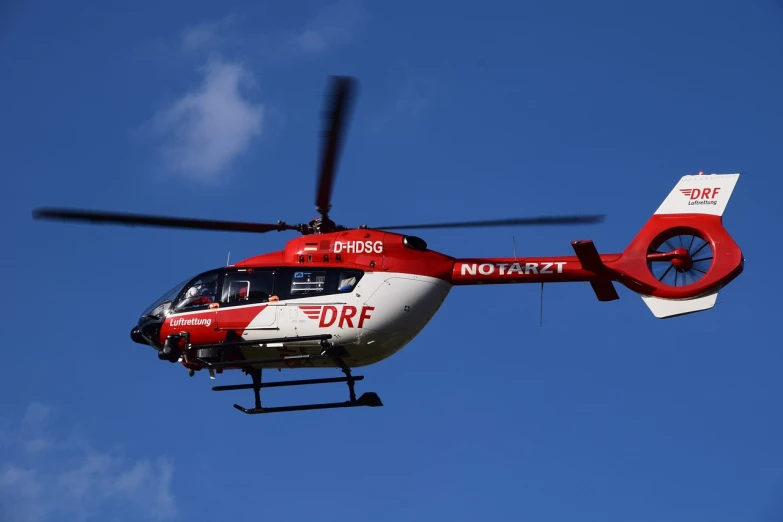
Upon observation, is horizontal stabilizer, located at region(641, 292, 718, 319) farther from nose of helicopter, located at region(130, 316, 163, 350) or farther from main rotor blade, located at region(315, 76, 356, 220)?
nose of helicopter, located at region(130, 316, 163, 350)

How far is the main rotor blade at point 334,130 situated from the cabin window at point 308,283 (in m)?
1.40

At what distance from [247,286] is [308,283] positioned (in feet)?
3.41

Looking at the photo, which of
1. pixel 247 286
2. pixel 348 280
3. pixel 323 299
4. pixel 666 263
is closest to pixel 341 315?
pixel 323 299

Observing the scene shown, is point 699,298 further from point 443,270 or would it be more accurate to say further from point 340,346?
point 340,346

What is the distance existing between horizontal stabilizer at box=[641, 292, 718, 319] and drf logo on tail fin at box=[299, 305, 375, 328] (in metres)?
4.42

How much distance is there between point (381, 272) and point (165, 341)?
12.2ft

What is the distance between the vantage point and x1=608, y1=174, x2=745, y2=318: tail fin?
16406 millimetres

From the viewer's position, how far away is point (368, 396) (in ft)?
55.9

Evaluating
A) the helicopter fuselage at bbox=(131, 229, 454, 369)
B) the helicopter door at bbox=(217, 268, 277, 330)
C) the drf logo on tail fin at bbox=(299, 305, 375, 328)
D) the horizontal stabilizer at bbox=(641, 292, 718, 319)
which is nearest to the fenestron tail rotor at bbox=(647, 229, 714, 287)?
the horizontal stabilizer at bbox=(641, 292, 718, 319)

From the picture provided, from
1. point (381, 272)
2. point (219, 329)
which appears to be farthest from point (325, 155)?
point (219, 329)

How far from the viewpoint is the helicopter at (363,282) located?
16.4 meters

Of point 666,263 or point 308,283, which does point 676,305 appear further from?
point 308,283

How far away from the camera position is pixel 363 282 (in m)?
16.6

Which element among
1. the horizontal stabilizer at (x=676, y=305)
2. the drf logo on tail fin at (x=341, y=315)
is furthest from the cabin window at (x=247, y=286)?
the horizontal stabilizer at (x=676, y=305)
